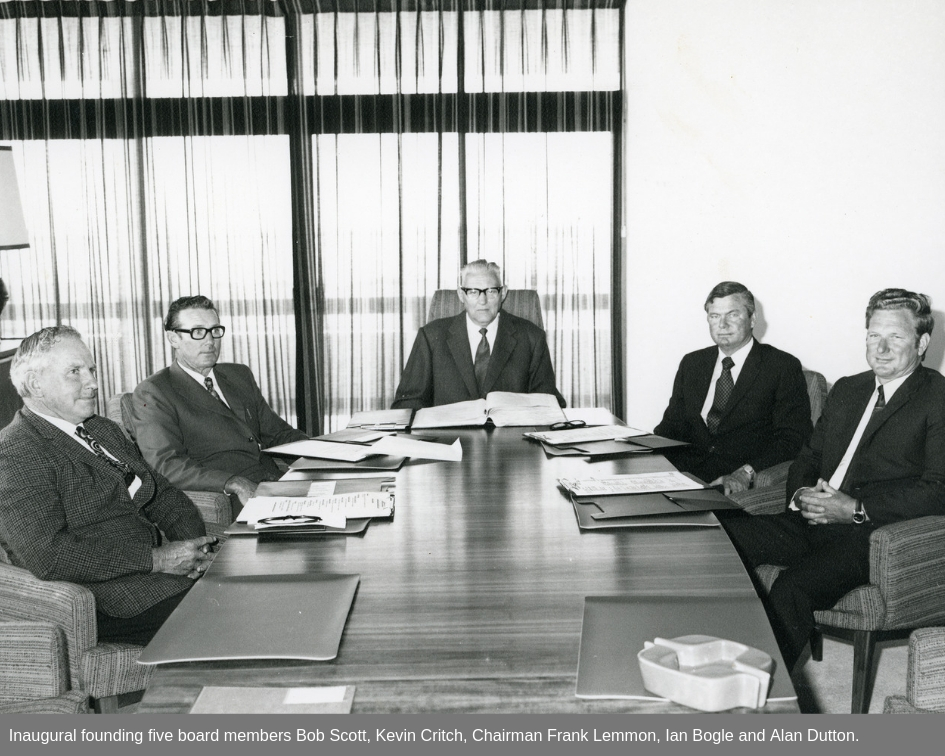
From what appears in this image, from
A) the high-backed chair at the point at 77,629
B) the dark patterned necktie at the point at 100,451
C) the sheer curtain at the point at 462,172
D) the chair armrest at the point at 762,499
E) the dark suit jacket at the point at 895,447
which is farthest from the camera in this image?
the sheer curtain at the point at 462,172

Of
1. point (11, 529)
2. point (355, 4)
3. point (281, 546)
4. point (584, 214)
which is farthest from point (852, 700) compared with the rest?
point (355, 4)

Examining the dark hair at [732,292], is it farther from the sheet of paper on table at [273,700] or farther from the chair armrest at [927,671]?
the sheet of paper on table at [273,700]

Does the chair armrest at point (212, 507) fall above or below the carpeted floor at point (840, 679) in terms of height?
above

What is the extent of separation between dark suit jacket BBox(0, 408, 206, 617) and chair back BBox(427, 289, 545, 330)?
6.62 ft

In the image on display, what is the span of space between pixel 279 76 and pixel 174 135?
0.68m

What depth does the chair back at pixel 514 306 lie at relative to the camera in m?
4.32

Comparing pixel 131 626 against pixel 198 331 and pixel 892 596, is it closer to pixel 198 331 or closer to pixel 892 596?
pixel 198 331

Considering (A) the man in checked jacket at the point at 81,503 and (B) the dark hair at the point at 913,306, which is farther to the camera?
(B) the dark hair at the point at 913,306

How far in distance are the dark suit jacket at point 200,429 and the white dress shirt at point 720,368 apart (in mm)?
1674

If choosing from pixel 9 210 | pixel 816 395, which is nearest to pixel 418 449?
pixel 816 395

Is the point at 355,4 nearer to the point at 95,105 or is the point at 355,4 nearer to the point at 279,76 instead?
the point at 279,76

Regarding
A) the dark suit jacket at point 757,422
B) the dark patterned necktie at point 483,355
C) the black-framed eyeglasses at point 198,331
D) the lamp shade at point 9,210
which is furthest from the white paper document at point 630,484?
the lamp shade at point 9,210

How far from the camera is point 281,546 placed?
196 centimetres

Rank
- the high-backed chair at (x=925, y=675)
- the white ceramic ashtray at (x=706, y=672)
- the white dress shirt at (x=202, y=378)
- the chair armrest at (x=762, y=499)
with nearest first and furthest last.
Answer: the white ceramic ashtray at (x=706, y=672)
the high-backed chair at (x=925, y=675)
the chair armrest at (x=762, y=499)
the white dress shirt at (x=202, y=378)
